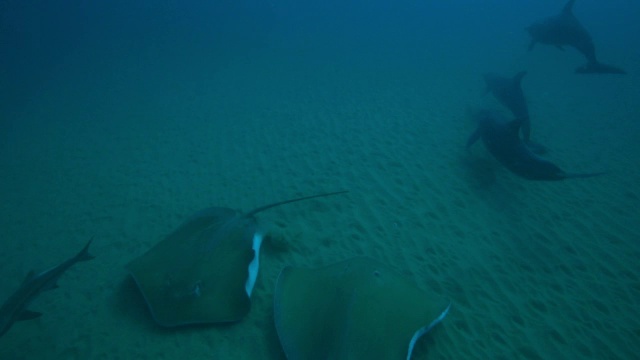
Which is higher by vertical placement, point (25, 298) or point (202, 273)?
point (202, 273)

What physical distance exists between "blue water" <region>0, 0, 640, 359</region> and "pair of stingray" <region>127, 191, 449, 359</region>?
1.58ft

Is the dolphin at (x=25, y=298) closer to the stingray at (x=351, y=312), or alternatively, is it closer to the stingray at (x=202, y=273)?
the stingray at (x=202, y=273)

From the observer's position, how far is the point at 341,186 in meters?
6.29

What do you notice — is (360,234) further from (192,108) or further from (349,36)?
(349,36)

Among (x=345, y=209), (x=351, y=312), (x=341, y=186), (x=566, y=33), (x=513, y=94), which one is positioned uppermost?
(x=566, y=33)

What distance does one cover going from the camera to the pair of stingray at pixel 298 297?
2.69 m

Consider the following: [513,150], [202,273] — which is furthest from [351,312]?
[513,150]

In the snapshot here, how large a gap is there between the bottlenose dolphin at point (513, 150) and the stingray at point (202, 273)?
4794 millimetres

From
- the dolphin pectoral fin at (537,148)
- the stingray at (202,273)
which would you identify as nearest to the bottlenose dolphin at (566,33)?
the dolphin pectoral fin at (537,148)

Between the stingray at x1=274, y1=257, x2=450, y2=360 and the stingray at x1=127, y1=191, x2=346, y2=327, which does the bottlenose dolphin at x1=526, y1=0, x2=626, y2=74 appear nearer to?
the stingray at x1=274, y1=257, x2=450, y2=360

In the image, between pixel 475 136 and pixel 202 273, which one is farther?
pixel 475 136

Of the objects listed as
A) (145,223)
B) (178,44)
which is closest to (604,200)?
(145,223)

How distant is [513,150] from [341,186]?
324 centimetres

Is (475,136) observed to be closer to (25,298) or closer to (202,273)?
(202,273)
